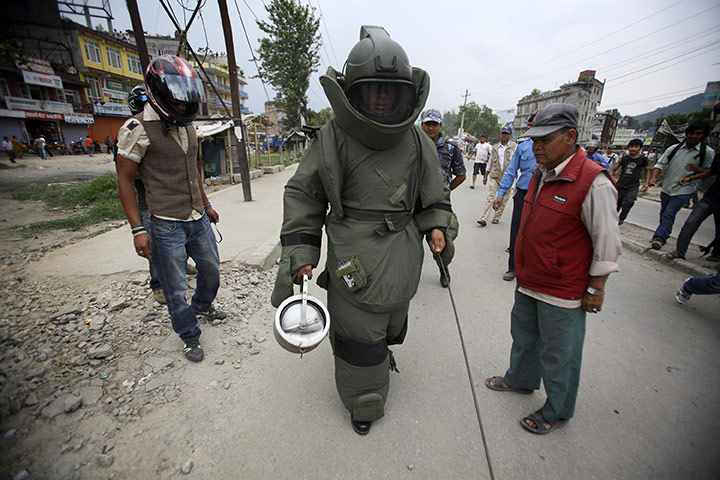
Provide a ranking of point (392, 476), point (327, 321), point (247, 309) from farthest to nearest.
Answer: point (247, 309) → point (392, 476) → point (327, 321)

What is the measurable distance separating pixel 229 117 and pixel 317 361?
9.27 m

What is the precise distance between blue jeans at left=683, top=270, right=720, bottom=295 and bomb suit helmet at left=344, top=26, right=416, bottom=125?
11.8ft

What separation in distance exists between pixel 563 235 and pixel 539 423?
3.83 ft

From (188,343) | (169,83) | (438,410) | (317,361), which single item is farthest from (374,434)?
(169,83)

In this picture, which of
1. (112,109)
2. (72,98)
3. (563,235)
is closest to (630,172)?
(563,235)

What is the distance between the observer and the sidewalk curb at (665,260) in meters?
4.07

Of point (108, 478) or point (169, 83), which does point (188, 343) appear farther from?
point (169, 83)

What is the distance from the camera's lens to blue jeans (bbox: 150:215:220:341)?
2.19m

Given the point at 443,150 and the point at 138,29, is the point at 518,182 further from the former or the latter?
the point at 138,29

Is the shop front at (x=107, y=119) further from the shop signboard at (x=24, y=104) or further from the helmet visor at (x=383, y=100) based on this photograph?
the helmet visor at (x=383, y=100)

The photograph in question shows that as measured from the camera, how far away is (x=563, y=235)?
5.29 feet

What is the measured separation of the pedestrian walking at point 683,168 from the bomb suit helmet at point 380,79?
17.2 ft

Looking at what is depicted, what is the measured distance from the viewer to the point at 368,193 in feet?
5.22

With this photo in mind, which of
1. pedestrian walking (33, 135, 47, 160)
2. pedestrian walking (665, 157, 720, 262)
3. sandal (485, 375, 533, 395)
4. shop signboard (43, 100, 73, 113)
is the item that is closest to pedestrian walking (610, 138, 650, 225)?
pedestrian walking (665, 157, 720, 262)
